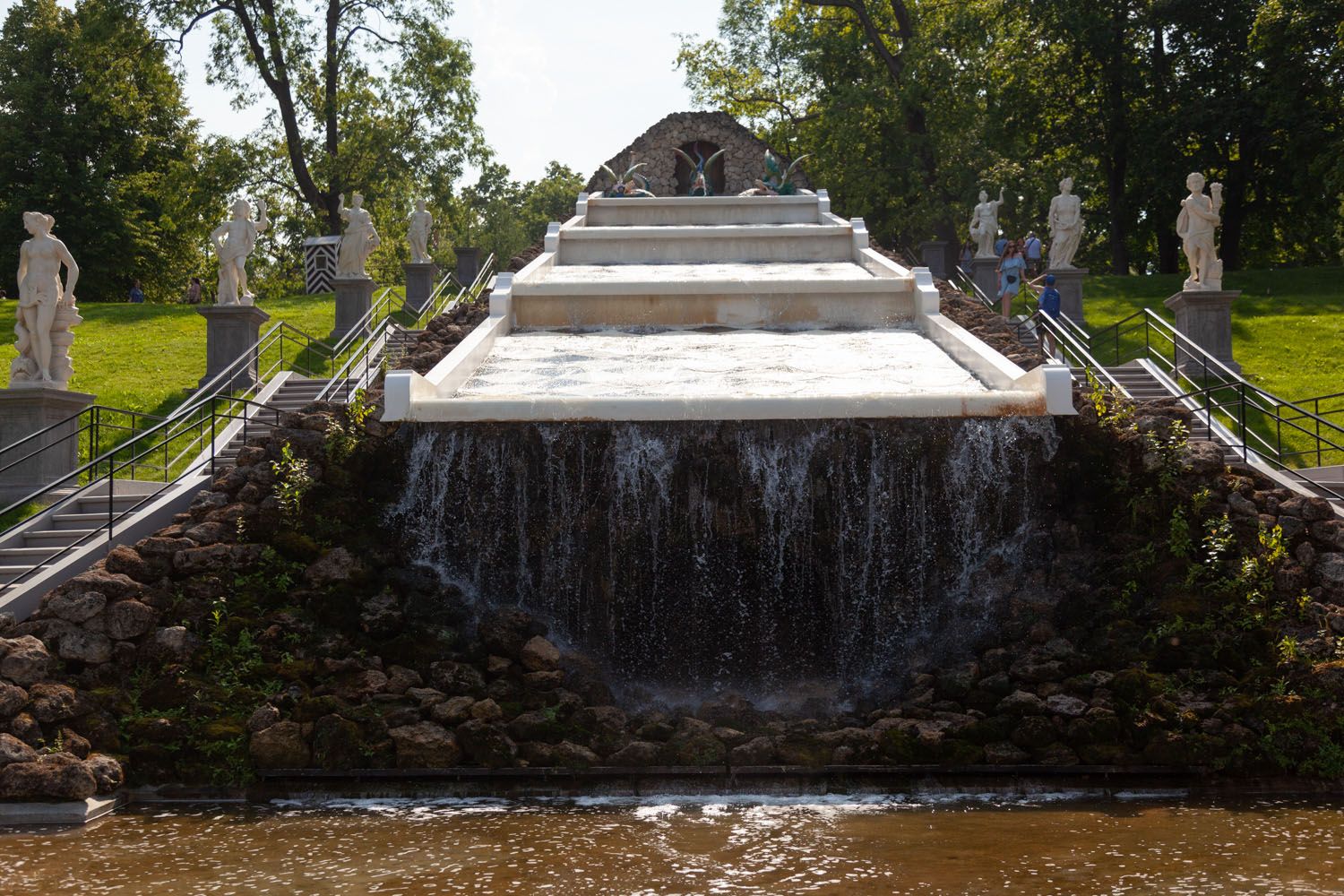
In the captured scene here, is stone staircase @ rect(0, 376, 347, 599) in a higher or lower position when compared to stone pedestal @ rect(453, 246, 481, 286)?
lower

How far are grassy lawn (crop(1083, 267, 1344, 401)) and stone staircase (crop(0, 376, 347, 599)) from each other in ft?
48.7

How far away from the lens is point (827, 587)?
13812mm

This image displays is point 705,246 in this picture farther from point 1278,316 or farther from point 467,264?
point 1278,316

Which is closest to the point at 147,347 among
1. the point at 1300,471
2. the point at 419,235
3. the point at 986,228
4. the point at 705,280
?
the point at 419,235

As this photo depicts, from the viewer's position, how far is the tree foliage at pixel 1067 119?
120 ft

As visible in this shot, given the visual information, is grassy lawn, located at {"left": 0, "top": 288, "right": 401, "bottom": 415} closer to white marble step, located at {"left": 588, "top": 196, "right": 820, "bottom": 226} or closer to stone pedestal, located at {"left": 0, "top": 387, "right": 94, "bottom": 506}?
stone pedestal, located at {"left": 0, "top": 387, "right": 94, "bottom": 506}

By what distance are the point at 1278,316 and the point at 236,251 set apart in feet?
57.9

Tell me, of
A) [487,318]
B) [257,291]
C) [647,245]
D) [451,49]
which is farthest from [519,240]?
[487,318]

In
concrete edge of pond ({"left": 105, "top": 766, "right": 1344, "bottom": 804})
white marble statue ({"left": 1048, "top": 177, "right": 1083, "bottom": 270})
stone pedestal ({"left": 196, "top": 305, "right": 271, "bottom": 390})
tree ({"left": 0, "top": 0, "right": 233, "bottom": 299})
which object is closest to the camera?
concrete edge of pond ({"left": 105, "top": 766, "right": 1344, "bottom": 804})

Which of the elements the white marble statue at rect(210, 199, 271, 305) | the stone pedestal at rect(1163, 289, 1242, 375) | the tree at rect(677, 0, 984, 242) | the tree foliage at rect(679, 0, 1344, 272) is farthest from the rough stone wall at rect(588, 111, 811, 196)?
the stone pedestal at rect(1163, 289, 1242, 375)

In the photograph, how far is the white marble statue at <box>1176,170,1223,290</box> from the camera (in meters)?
22.2

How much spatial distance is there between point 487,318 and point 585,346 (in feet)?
5.34

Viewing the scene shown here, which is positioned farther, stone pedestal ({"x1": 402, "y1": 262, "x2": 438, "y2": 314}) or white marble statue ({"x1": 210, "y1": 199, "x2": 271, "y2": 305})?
stone pedestal ({"x1": 402, "y1": 262, "x2": 438, "y2": 314})

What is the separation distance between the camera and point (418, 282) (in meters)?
29.1
